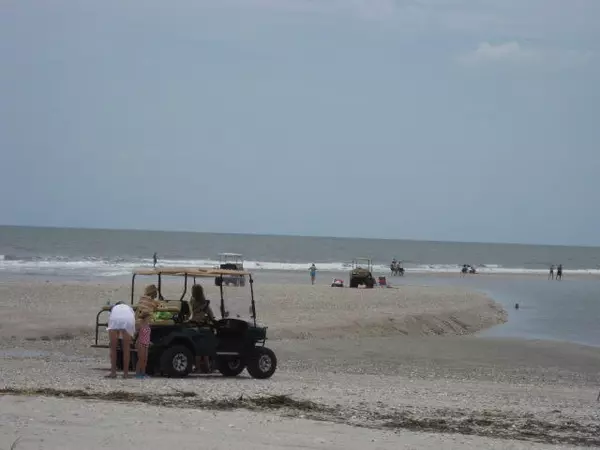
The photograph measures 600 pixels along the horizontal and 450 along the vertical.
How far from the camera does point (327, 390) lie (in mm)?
Answer: 13508

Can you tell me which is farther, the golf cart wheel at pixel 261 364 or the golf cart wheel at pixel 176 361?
the golf cart wheel at pixel 261 364

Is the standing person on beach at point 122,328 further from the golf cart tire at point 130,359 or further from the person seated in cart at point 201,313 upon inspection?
the person seated in cart at point 201,313

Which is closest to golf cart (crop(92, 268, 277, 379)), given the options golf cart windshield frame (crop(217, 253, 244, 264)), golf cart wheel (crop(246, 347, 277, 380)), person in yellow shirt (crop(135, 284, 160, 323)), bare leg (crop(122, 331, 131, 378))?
golf cart wheel (crop(246, 347, 277, 380))

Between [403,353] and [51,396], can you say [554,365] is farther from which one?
[51,396]

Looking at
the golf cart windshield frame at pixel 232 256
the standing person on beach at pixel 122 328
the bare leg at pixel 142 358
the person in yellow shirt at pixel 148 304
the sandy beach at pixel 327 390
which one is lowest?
the sandy beach at pixel 327 390

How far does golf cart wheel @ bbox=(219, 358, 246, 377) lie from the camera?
15473 mm

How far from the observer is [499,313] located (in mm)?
37812

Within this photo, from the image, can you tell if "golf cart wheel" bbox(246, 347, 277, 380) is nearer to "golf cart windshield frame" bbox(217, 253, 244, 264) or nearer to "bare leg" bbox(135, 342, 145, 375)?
"bare leg" bbox(135, 342, 145, 375)

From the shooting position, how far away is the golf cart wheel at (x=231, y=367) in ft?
50.8

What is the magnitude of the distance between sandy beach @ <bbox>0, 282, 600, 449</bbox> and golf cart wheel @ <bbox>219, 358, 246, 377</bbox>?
20 cm

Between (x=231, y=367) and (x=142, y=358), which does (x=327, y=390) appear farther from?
(x=142, y=358)

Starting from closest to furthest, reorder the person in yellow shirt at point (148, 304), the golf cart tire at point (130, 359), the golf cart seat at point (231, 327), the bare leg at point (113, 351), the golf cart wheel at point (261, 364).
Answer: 1. the bare leg at point (113, 351)
2. the person in yellow shirt at point (148, 304)
3. the golf cart tire at point (130, 359)
4. the golf cart seat at point (231, 327)
5. the golf cart wheel at point (261, 364)

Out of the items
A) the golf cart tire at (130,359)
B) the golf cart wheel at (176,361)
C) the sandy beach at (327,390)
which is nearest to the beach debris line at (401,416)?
the sandy beach at (327,390)

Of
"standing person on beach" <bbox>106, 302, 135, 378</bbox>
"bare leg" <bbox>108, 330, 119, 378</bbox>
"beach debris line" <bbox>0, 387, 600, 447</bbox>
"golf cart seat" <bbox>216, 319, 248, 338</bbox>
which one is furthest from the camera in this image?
"golf cart seat" <bbox>216, 319, 248, 338</bbox>
